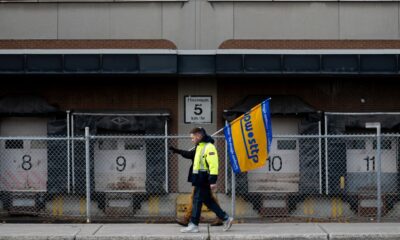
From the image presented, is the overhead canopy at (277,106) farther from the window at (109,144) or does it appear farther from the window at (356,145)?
the window at (109,144)

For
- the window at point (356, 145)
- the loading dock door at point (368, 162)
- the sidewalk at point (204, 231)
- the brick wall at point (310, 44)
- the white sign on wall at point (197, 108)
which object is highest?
the brick wall at point (310, 44)

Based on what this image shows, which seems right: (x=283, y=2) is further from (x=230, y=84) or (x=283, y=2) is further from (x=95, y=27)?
(x=95, y=27)

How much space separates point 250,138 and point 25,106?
6.21 meters

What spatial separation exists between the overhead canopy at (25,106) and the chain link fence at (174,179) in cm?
73

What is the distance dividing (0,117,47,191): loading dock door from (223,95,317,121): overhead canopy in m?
4.55

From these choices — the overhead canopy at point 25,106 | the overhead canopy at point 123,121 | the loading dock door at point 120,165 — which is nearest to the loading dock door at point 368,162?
the overhead canopy at point 123,121

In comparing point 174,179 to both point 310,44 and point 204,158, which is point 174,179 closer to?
point 204,158

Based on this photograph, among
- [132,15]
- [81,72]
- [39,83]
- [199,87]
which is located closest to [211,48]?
[199,87]

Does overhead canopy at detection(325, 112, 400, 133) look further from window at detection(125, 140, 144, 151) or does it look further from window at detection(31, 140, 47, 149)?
window at detection(31, 140, 47, 149)

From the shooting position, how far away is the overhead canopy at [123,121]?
15297 mm

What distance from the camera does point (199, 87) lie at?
611 inches

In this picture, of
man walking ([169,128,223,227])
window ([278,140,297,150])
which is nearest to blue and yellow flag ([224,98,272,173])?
man walking ([169,128,223,227])

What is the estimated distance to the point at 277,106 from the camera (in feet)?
50.2

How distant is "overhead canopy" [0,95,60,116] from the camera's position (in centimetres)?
1522
